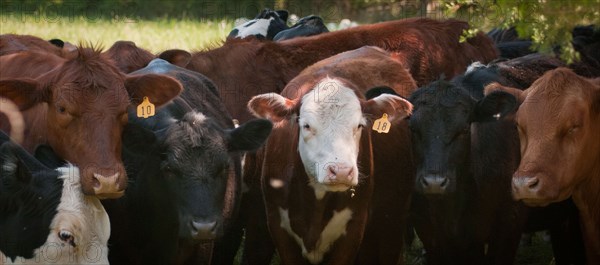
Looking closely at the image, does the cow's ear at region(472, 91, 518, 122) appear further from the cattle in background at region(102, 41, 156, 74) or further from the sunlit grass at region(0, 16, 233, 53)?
the sunlit grass at region(0, 16, 233, 53)

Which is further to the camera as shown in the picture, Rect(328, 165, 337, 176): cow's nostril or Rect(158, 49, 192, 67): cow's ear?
Rect(158, 49, 192, 67): cow's ear

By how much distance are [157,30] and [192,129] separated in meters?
12.3

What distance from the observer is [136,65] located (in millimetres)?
9078

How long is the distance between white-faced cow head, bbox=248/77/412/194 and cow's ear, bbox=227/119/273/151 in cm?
28

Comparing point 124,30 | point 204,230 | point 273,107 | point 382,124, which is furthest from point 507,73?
point 124,30

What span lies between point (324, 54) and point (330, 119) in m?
2.70

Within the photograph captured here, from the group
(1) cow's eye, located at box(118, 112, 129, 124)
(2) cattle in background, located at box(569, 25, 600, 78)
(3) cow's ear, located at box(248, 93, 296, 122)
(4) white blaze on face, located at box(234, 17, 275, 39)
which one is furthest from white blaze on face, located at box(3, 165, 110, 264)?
(4) white blaze on face, located at box(234, 17, 275, 39)

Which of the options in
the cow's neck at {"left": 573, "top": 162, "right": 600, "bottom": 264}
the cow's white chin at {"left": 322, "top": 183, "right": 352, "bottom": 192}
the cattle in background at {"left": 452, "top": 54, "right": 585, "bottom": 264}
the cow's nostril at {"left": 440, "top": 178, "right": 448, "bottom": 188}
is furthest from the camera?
the cattle in background at {"left": 452, "top": 54, "right": 585, "bottom": 264}

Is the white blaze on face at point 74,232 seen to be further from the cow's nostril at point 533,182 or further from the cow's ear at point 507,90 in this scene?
the cow's ear at point 507,90

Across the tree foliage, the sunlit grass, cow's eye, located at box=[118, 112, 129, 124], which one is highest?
the tree foliage

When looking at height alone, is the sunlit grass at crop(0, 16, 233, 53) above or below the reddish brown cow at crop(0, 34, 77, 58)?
below

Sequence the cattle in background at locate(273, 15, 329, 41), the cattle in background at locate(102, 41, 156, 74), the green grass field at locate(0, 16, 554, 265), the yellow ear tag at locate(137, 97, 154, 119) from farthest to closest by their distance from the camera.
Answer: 1. the green grass field at locate(0, 16, 554, 265)
2. the cattle in background at locate(273, 15, 329, 41)
3. the cattle in background at locate(102, 41, 156, 74)
4. the yellow ear tag at locate(137, 97, 154, 119)

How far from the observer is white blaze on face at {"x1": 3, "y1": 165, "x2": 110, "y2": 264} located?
576 centimetres

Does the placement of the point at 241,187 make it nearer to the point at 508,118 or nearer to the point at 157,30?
the point at 508,118
